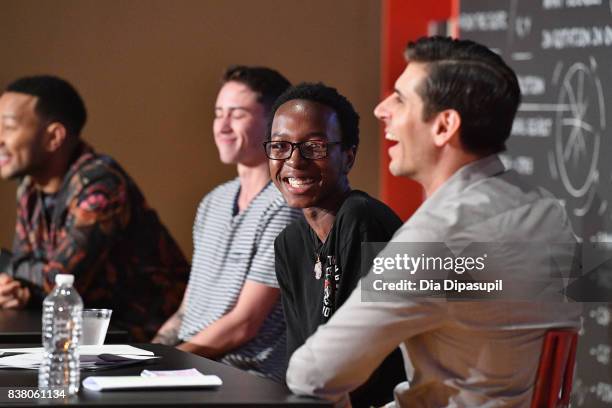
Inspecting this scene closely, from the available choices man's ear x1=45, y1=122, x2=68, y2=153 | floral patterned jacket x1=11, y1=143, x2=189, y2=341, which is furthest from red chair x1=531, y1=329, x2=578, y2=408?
man's ear x1=45, y1=122, x2=68, y2=153

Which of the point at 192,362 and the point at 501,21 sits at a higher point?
the point at 501,21

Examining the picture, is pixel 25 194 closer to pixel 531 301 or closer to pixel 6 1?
pixel 6 1

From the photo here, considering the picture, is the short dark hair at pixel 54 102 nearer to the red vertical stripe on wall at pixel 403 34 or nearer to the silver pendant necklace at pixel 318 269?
the red vertical stripe on wall at pixel 403 34

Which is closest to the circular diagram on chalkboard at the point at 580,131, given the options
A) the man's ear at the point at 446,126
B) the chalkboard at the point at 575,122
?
the chalkboard at the point at 575,122

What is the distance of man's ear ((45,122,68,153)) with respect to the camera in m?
4.29

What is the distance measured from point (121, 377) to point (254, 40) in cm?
398

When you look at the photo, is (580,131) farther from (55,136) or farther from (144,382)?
(55,136)

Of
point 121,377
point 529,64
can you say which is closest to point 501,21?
point 529,64

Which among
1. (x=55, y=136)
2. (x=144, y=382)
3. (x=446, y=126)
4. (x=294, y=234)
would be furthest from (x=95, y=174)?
(x=446, y=126)

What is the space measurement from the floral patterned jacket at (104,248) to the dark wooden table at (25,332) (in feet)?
1.69

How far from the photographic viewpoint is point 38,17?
5512mm

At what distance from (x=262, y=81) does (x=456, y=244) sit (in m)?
1.93

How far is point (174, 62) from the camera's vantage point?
5684 millimetres

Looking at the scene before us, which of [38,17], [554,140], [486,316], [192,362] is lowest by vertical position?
[192,362]
